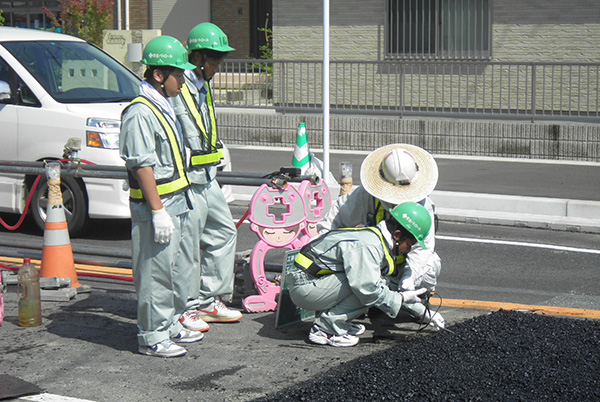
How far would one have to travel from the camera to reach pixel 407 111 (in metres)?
16.7

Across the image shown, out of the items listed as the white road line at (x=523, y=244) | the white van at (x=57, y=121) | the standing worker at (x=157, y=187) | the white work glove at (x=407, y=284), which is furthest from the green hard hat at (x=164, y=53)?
the white road line at (x=523, y=244)

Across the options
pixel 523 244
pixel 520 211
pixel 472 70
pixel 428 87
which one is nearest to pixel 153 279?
pixel 523 244

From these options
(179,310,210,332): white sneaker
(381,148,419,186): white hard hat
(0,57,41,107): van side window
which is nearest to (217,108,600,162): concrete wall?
(0,57,41,107): van side window

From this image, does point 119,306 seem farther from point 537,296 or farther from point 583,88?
point 583,88

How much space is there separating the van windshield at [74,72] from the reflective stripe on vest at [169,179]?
4.41 m

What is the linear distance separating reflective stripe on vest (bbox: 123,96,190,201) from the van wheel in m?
4.05

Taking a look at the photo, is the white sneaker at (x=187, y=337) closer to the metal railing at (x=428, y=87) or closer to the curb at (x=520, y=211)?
the curb at (x=520, y=211)

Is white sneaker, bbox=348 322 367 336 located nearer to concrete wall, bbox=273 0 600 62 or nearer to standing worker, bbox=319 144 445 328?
standing worker, bbox=319 144 445 328

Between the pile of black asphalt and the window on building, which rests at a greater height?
the window on building

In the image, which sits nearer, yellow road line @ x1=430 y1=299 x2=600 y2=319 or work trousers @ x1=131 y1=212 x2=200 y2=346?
work trousers @ x1=131 y1=212 x2=200 y2=346

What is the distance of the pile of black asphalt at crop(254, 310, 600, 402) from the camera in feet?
16.3

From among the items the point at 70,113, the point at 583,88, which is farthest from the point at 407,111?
the point at 70,113

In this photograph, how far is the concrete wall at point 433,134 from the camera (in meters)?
15.2

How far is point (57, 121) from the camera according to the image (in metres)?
9.55
